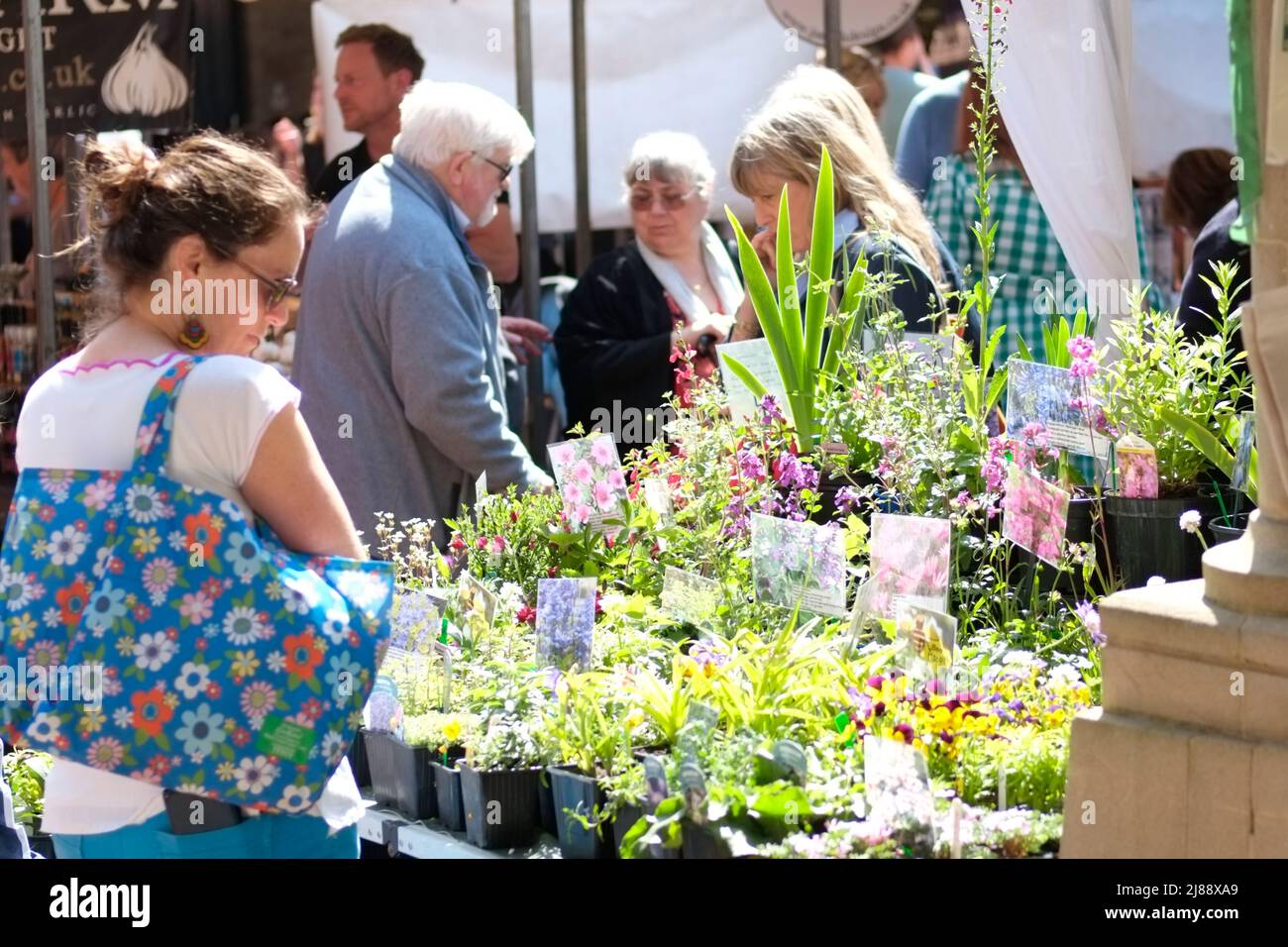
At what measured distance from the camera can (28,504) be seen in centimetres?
197

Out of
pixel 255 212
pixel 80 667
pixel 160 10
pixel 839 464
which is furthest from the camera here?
pixel 160 10

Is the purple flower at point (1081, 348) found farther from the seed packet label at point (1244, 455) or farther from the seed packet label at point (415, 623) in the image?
the seed packet label at point (415, 623)

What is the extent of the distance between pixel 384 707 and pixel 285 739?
726 millimetres

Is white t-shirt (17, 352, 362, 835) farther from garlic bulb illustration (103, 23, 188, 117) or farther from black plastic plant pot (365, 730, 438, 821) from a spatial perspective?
garlic bulb illustration (103, 23, 188, 117)

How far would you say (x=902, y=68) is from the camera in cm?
555

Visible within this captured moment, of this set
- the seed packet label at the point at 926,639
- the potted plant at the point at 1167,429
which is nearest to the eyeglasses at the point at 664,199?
the potted plant at the point at 1167,429

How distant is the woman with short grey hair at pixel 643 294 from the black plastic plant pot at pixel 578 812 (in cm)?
248

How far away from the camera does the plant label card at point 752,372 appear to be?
333 cm

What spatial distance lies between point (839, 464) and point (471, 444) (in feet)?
4.17

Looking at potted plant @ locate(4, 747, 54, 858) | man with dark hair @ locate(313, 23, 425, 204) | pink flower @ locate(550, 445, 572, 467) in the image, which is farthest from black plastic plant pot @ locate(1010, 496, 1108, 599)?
man with dark hair @ locate(313, 23, 425, 204)

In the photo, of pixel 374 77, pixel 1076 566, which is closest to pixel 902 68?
pixel 374 77

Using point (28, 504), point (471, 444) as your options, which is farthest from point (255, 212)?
point (471, 444)

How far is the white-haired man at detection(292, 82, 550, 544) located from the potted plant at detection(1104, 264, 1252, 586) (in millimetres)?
1630
